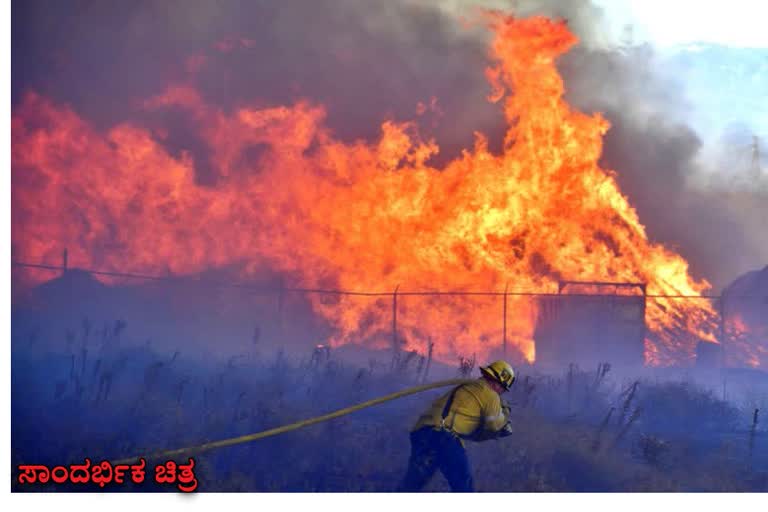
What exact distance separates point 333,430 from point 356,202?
8.66 meters

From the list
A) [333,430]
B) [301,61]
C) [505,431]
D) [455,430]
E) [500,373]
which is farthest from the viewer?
[301,61]

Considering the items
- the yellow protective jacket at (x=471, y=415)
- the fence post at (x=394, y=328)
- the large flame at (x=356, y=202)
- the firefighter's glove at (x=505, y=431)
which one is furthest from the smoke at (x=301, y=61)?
the firefighter's glove at (x=505, y=431)

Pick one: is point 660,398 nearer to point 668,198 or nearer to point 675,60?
point 668,198

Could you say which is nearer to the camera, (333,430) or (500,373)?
(500,373)

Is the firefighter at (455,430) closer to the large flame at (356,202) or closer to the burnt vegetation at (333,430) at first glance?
the burnt vegetation at (333,430)

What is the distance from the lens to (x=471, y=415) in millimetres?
9938

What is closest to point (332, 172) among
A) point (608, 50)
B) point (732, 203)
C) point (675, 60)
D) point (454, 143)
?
point (454, 143)

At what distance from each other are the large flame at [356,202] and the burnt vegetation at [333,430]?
3703 millimetres

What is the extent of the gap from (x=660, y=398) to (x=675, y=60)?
14.8 metres

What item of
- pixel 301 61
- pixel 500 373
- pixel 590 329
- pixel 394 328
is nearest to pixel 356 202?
pixel 394 328

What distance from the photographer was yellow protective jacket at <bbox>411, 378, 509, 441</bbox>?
Result: 991 centimetres

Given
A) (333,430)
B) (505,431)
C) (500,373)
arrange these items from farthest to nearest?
(333,430) → (500,373) → (505,431)

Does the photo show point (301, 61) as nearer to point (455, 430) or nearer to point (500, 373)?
point (500, 373)

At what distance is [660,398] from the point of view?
17.8 m
